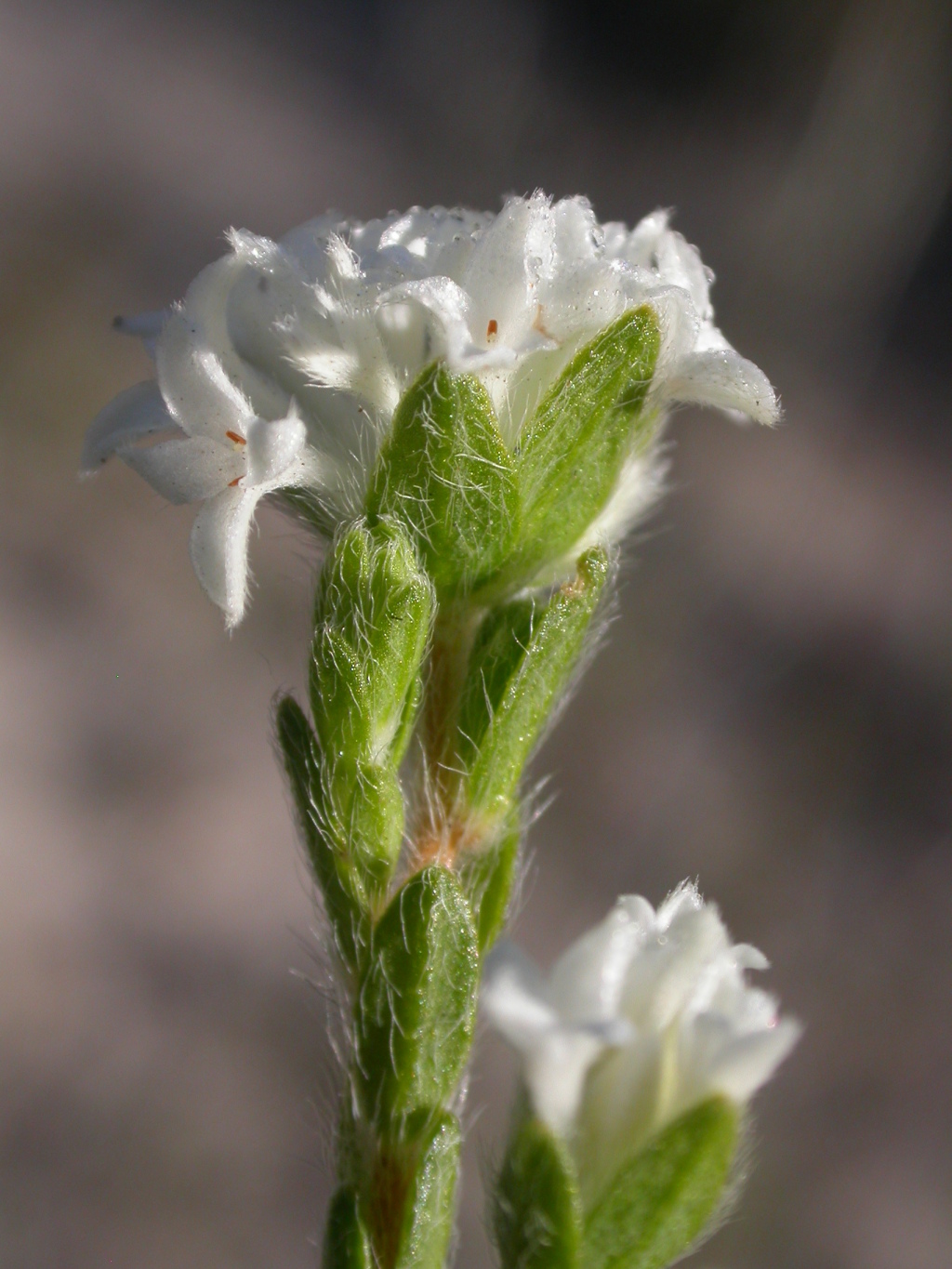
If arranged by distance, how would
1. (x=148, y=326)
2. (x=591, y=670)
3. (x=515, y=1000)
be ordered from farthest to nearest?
(x=591, y=670), (x=148, y=326), (x=515, y=1000)

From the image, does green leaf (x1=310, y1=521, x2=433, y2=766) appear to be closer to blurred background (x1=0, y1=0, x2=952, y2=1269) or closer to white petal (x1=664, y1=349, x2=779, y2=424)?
white petal (x1=664, y1=349, x2=779, y2=424)

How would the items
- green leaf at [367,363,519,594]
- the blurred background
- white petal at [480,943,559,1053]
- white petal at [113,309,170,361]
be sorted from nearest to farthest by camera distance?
white petal at [480,943,559,1053]
green leaf at [367,363,519,594]
white petal at [113,309,170,361]
the blurred background

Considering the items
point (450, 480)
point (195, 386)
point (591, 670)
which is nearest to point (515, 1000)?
point (450, 480)

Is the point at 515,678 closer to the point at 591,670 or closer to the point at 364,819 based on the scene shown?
the point at 364,819

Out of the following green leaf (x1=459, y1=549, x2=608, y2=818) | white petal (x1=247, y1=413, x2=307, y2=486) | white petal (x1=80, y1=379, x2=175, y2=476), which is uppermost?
white petal (x1=80, y1=379, x2=175, y2=476)

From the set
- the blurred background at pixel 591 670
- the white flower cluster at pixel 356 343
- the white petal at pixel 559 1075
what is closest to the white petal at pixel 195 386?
the white flower cluster at pixel 356 343

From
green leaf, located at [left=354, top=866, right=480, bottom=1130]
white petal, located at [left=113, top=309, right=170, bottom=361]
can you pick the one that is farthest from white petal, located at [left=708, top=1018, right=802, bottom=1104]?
white petal, located at [left=113, top=309, right=170, bottom=361]

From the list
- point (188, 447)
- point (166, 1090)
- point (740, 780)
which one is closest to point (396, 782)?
point (188, 447)
